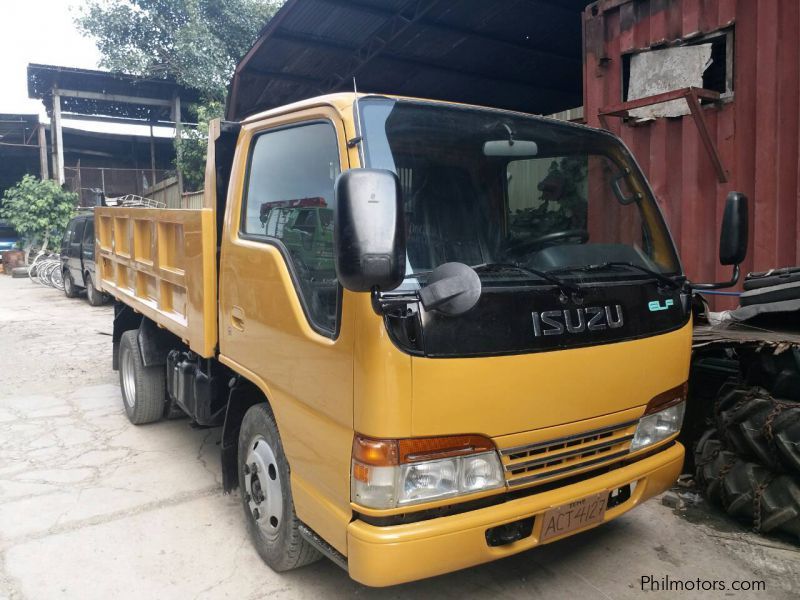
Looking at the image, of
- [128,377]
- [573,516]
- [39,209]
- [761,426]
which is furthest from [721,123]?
[39,209]

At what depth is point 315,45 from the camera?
7.10m

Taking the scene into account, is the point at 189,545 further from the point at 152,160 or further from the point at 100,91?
the point at 152,160

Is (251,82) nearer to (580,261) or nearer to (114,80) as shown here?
(580,261)

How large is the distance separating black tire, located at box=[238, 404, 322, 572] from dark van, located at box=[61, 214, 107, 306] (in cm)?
1020

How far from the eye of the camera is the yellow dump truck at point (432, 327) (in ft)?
6.77

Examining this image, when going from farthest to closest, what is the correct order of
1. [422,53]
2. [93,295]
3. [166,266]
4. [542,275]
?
[93,295] → [422,53] → [166,266] → [542,275]

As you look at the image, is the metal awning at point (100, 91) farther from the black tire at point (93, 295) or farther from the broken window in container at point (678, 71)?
the broken window in container at point (678, 71)

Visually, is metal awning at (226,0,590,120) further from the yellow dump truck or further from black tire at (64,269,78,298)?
black tire at (64,269,78,298)

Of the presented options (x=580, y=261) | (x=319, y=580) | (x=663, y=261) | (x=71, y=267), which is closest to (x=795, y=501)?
(x=663, y=261)

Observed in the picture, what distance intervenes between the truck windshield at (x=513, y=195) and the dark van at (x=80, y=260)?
11025mm

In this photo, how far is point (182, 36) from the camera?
1819cm

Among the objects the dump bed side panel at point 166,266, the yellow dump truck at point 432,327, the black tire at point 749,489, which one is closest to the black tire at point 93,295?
the dump bed side panel at point 166,266

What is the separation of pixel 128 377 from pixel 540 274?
4028mm

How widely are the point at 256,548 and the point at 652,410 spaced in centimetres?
193
